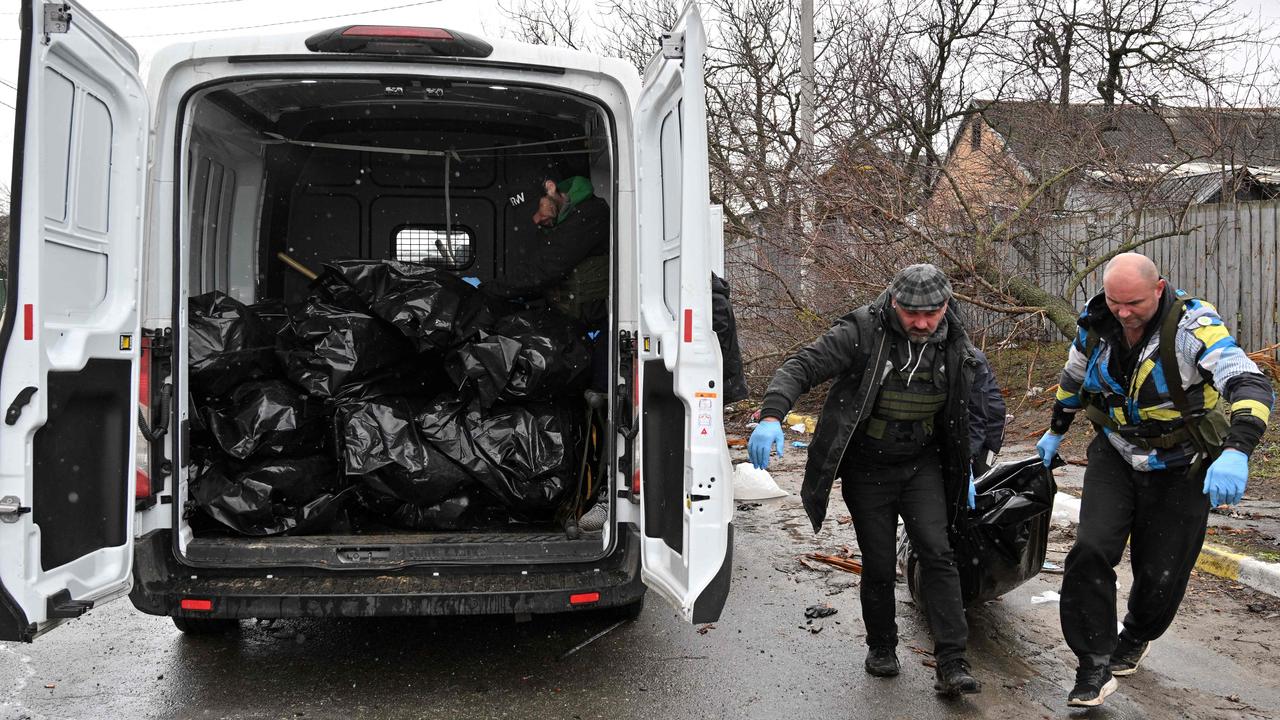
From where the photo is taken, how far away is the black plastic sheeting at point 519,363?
14.2 feet

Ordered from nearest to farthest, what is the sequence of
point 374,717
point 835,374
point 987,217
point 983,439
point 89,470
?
point 89,470 < point 374,717 < point 835,374 < point 983,439 < point 987,217

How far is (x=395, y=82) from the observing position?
3652 mm

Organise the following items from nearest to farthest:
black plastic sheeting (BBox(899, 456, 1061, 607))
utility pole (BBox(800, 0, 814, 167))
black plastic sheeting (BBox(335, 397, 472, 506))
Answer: black plastic sheeting (BBox(899, 456, 1061, 607)) < black plastic sheeting (BBox(335, 397, 472, 506)) < utility pole (BBox(800, 0, 814, 167))

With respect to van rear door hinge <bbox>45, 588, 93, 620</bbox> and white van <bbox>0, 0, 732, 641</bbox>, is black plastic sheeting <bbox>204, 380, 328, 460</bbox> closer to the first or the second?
white van <bbox>0, 0, 732, 641</bbox>

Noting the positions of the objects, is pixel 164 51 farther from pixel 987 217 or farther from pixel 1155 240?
pixel 1155 240

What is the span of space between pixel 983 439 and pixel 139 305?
3288mm

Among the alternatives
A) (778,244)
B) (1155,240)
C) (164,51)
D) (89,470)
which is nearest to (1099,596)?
(89,470)

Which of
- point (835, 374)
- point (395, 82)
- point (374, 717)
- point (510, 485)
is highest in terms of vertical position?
point (395, 82)

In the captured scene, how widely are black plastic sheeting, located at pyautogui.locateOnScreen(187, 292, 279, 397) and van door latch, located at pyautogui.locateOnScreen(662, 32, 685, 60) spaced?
2312 mm

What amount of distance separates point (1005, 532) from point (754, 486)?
130 inches

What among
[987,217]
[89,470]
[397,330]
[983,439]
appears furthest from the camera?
[987,217]

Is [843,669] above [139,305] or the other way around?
the other way around

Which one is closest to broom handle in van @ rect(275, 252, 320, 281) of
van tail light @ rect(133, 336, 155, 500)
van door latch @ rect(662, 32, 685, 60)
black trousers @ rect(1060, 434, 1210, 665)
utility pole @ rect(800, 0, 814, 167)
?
van tail light @ rect(133, 336, 155, 500)

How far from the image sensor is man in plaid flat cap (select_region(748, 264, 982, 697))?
369cm
